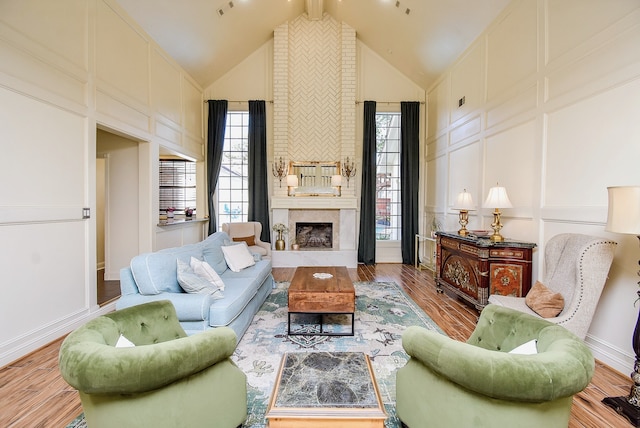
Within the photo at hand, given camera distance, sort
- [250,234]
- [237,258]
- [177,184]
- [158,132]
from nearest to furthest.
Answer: [237,258] < [158,132] < [250,234] < [177,184]

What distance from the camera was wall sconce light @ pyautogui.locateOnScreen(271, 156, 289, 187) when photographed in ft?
20.0

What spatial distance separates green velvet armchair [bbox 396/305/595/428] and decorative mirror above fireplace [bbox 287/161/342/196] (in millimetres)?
4873

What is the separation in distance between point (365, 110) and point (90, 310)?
5.79 m

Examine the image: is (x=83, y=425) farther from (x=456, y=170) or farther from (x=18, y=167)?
(x=456, y=170)

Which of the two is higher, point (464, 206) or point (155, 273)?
point (464, 206)

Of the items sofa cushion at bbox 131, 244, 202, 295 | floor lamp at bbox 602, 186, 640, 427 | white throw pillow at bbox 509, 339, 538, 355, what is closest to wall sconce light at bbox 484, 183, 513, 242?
floor lamp at bbox 602, 186, 640, 427

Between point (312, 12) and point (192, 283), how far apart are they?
5.98 metres

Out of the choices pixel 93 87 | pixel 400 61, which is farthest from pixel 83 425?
pixel 400 61

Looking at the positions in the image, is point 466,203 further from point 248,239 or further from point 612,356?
point 248,239

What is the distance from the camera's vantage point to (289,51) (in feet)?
20.4

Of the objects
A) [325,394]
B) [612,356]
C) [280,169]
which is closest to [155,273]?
[325,394]

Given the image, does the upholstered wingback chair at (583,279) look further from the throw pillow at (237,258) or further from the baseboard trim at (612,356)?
the throw pillow at (237,258)

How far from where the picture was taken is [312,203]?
610 centimetres

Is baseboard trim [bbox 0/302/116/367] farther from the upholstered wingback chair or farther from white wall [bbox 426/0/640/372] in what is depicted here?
white wall [bbox 426/0/640/372]
